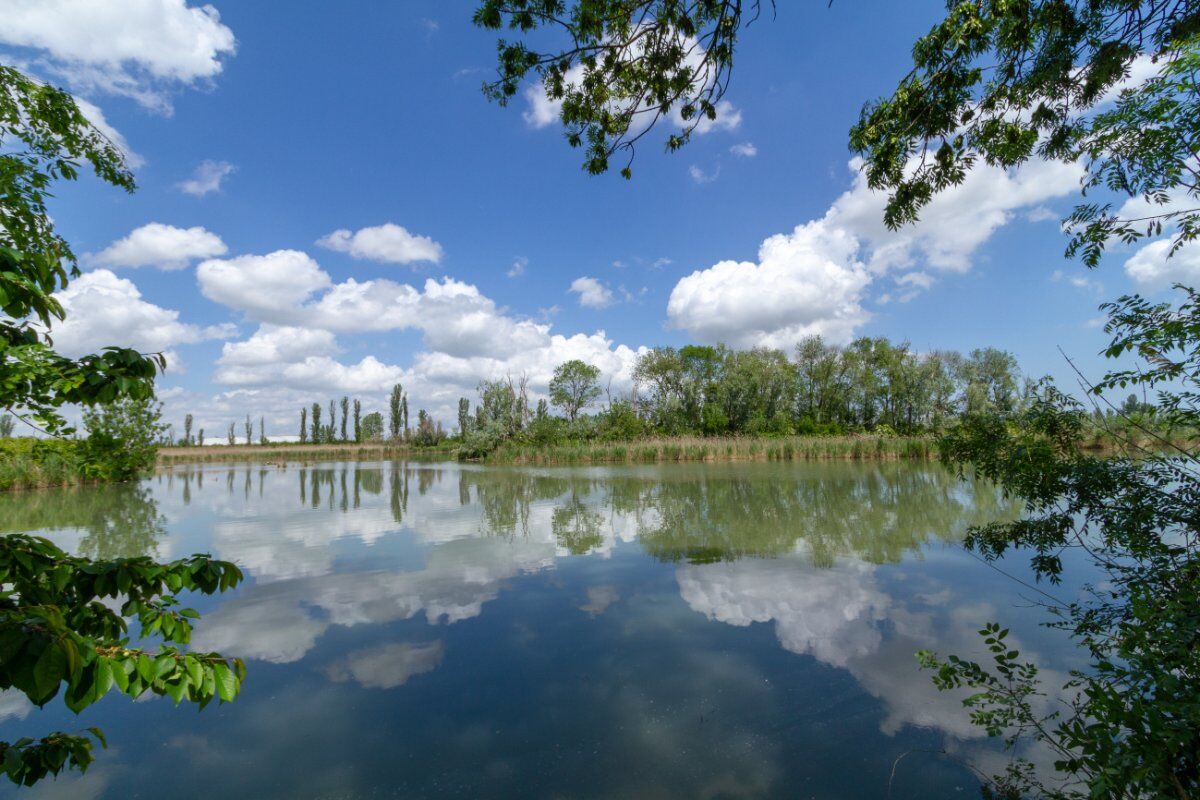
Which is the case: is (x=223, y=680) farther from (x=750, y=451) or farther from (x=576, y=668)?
(x=750, y=451)

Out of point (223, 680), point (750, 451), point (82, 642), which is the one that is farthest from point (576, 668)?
point (750, 451)

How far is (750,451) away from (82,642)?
99.6 feet

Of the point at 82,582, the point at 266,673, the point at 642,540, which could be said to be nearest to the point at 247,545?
the point at 266,673

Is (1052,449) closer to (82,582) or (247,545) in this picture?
(82,582)

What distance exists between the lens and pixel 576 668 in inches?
160

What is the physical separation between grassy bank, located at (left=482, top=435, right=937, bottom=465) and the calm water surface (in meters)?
20.3

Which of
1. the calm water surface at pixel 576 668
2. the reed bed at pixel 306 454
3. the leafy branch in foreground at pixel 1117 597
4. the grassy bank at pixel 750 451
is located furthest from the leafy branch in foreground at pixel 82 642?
the reed bed at pixel 306 454

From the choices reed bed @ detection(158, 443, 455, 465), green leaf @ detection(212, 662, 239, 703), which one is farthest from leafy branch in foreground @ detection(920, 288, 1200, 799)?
reed bed @ detection(158, 443, 455, 465)

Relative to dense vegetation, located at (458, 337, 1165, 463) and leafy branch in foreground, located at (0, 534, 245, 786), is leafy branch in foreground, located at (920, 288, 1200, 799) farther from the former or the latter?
dense vegetation, located at (458, 337, 1165, 463)

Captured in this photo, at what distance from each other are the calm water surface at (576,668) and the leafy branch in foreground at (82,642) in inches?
73.2

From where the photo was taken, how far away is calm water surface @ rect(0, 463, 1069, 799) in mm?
2873

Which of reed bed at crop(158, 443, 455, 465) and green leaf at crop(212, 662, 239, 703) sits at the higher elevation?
green leaf at crop(212, 662, 239, 703)

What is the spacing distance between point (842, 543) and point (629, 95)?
684 centimetres

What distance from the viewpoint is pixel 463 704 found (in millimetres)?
3582
